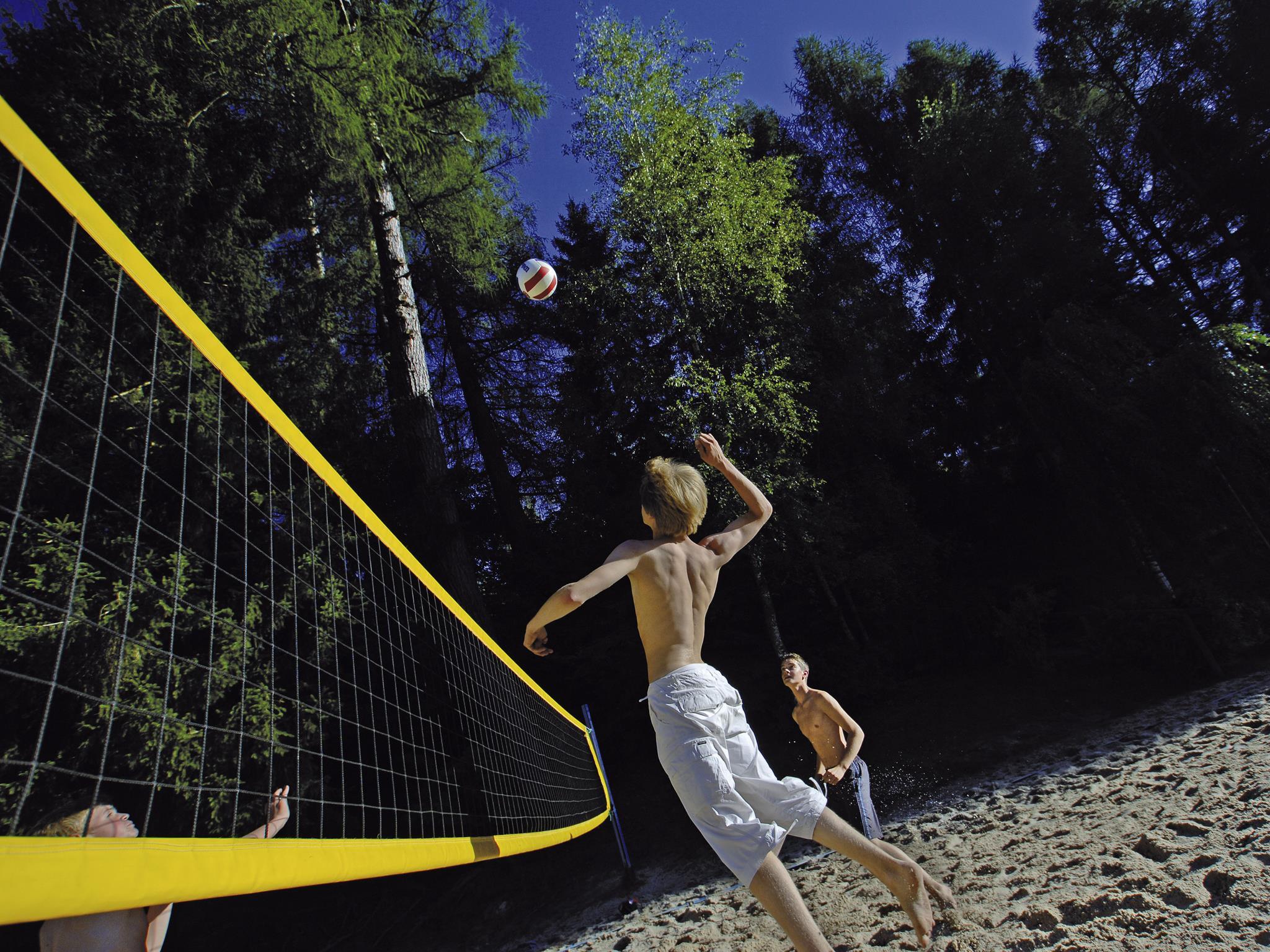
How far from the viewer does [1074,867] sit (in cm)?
331

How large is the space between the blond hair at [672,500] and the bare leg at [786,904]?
1.05 m

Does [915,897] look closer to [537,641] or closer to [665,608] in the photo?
[665,608]

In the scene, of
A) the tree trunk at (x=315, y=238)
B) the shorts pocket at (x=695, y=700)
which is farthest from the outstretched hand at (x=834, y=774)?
the tree trunk at (x=315, y=238)

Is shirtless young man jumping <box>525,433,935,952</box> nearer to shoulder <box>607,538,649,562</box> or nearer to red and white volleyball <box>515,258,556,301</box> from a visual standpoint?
shoulder <box>607,538,649,562</box>

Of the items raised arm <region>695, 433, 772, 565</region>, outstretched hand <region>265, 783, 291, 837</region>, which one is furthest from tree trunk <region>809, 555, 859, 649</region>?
outstretched hand <region>265, 783, 291, 837</region>

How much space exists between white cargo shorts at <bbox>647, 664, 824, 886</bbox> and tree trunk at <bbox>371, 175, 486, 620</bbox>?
6.67 meters

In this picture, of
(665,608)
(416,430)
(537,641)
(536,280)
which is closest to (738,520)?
(665,608)

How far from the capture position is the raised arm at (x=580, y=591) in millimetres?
2053

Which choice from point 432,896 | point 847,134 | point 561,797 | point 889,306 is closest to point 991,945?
point 561,797

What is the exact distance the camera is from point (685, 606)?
7.80ft

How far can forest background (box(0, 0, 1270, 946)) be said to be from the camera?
26.4 feet

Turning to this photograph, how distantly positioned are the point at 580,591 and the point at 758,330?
8870 mm

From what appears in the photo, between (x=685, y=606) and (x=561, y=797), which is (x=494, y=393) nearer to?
(x=561, y=797)

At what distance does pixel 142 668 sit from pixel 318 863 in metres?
6.16
